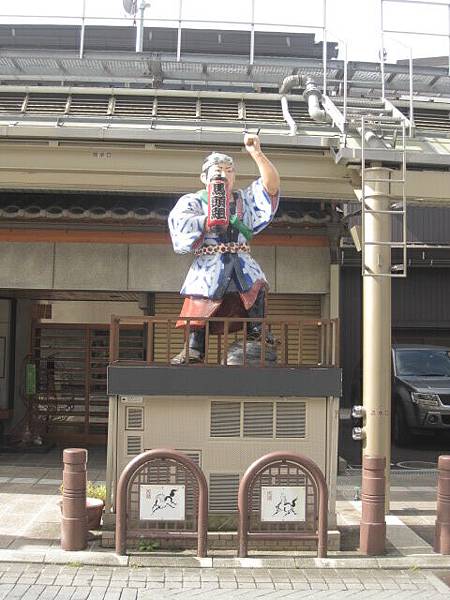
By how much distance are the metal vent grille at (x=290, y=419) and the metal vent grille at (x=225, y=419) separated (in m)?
0.36

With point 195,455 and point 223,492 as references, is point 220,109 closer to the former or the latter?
point 195,455

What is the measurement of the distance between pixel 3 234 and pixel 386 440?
246 inches

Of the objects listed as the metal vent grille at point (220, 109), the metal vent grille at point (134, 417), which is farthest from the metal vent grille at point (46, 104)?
the metal vent grille at point (134, 417)

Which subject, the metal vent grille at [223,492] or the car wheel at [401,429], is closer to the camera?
the metal vent grille at [223,492]

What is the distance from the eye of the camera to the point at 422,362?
12688 mm

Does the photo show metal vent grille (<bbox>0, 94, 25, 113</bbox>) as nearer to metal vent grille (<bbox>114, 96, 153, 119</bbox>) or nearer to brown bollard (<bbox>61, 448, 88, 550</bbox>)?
metal vent grille (<bbox>114, 96, 153, 119</bbox>)

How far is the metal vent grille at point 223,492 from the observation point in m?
6.17

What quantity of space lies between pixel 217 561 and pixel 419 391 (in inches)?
266

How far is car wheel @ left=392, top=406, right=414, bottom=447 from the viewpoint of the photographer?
11719mm

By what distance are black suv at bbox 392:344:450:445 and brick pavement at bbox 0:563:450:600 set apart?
19.7ft

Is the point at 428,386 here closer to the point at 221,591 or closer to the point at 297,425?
the point at 297,425

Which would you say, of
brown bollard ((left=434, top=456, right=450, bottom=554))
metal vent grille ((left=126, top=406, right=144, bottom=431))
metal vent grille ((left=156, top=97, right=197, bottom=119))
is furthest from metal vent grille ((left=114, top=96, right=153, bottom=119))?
brown bollard ((left=434, top=456, right=450, bottom=554))

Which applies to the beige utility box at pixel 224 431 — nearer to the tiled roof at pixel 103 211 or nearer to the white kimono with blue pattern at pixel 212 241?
the white kimono with blue pattern at pixel 212 241

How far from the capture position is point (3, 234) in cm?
1008
